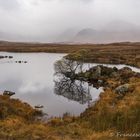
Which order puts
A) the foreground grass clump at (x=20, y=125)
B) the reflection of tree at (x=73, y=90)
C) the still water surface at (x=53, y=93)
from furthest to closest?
the reflection of tree at (x=73, y=90) < the still water surface at (x=53, y=93) < the foreground grass clump at (x=20, y=125)

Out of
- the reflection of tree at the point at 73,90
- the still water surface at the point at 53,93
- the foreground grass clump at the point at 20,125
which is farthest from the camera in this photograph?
the reflection of tree at the point at 73,90

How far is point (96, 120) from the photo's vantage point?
29.2m

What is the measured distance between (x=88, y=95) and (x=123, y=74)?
1693cm

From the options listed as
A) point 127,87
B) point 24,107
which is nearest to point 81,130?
point 24,107

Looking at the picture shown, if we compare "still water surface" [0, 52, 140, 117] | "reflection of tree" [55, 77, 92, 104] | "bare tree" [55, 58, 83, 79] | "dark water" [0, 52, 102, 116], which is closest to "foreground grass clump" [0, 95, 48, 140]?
"still water surface" [0, 52, 140, 117]

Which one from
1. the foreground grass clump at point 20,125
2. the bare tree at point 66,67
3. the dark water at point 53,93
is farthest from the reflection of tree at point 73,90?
the foreground grass clump at point 20,125

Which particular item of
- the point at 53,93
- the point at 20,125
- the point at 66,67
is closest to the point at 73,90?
the point at 53,93

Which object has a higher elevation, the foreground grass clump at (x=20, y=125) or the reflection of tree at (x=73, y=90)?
the foreground grass clump at (x=20, y=125)

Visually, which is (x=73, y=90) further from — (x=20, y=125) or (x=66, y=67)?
(x=20, y=125)

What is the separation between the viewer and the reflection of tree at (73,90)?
2040 inches

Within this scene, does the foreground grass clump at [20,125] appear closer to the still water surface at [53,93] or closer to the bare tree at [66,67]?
the still water surface at [53,93]

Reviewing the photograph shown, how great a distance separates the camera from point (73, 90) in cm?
5925

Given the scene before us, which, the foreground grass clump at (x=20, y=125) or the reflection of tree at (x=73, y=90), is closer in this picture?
the foreground grass clump at (x=20, y=125)

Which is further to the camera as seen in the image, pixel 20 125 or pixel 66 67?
pixel 66 67
